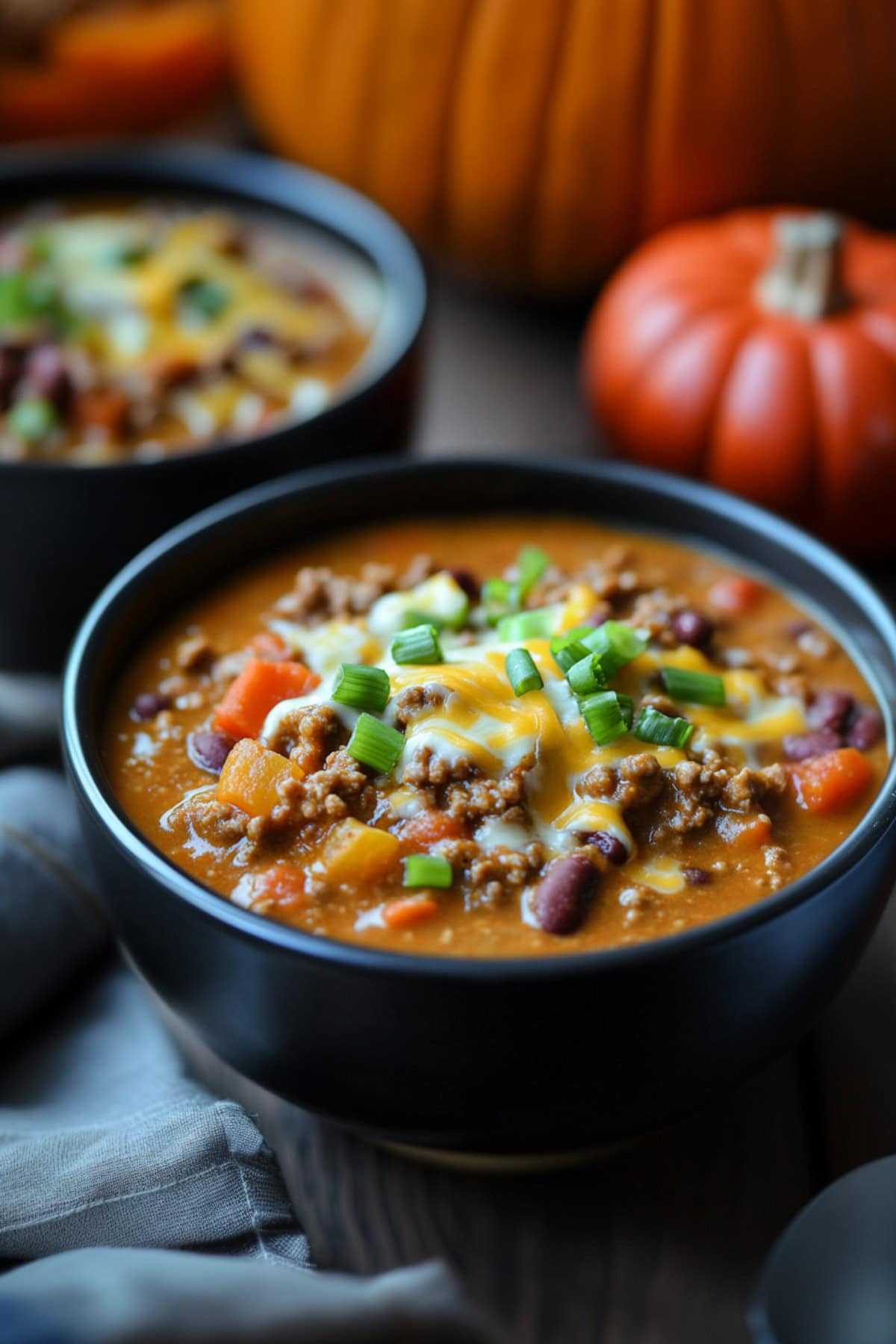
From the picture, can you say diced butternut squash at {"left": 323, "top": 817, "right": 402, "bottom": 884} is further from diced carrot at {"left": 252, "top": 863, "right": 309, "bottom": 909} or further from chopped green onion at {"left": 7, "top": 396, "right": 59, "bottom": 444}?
chopped green onion at {"left": 7, "top": 396, "right": 59, "bottom": 444}

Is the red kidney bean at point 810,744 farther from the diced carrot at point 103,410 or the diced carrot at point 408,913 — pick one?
the diced carrot at point 103,410

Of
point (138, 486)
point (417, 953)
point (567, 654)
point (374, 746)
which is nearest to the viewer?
point (417, 953)

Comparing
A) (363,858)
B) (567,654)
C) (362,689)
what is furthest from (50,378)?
(363,858)

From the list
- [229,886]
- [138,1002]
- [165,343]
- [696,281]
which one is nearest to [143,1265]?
[229,886]

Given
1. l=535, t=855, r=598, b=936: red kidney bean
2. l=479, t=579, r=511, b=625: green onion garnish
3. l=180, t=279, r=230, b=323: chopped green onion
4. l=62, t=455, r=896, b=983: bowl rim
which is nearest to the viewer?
l=62, t=455, r=896, b=983: bowl rim

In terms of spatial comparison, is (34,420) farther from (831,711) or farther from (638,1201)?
(638,1201)

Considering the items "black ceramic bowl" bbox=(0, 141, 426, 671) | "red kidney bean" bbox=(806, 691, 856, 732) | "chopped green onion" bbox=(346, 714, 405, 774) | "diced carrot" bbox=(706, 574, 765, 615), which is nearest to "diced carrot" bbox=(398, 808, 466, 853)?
"chopped green onion" bbox=(346, 714, 405, 774)

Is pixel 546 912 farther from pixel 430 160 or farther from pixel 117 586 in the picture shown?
pixel 430 160
